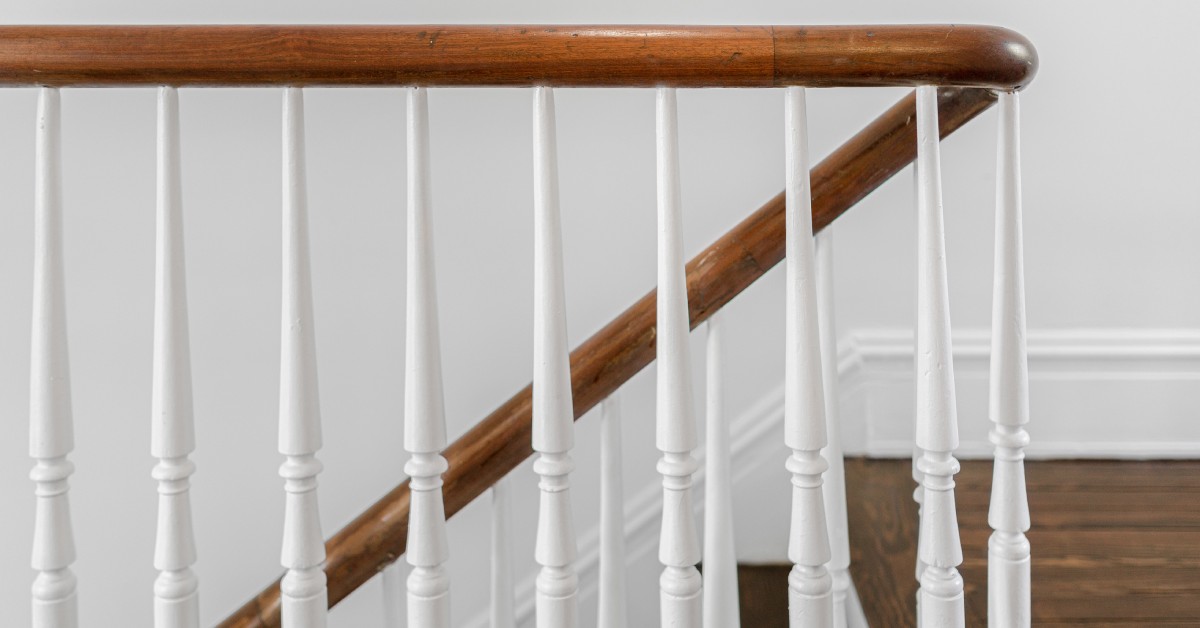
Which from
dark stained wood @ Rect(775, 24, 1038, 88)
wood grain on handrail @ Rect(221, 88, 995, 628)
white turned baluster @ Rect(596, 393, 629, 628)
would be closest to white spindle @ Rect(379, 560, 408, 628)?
wood grain on handrail @ Rect(221, 88, 995, 628)

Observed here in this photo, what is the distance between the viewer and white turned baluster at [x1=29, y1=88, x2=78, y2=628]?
2.89ft

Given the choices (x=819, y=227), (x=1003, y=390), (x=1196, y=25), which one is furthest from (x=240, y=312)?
(x=1196, y=25)

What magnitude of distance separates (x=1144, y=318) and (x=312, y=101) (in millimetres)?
1740

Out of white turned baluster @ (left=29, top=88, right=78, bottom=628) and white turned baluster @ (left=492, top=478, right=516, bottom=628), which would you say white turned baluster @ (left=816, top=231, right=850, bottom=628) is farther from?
white turned baluster @ (left=29, top=88, right=78, bottom=628)

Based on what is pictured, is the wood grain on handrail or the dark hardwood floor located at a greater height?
the wood grain on handrail

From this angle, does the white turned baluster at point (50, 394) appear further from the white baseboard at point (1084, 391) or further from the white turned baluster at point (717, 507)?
the white baseboard at point (1084, 391)

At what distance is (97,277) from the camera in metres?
1.83

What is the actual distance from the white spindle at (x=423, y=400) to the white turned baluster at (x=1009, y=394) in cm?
54

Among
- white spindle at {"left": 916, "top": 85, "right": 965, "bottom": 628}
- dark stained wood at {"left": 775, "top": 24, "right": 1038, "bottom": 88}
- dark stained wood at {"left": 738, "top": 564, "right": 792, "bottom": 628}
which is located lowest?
dark stained wood at {"left": 738, "top": 564, "right": 792, "bottom": 628}

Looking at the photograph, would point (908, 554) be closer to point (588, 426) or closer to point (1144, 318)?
point (588, 426)

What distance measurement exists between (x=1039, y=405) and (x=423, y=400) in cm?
147

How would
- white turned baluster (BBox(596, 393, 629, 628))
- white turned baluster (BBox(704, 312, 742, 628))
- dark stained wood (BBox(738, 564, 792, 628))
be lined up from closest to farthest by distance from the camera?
white turned baluster (BBox(704, 312, 742, 628)), white turned baluster (BBox(596, 393, 629, 628)), dark stained wood (BBox(738, 564, 792, 628))

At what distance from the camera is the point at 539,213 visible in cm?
89

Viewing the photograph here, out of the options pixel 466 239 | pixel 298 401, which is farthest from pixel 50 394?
pixel 466 239
